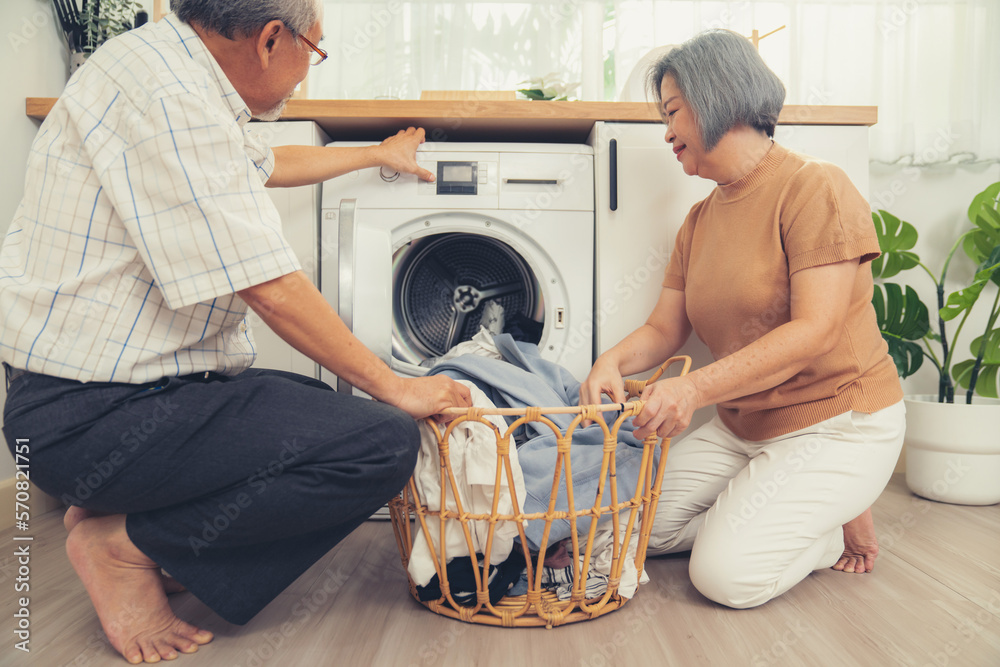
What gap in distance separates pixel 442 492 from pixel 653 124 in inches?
39.4

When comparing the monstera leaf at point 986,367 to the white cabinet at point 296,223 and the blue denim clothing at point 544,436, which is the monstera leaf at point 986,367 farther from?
the white cabinet at point 296,223

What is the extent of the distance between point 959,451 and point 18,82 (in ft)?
7.84

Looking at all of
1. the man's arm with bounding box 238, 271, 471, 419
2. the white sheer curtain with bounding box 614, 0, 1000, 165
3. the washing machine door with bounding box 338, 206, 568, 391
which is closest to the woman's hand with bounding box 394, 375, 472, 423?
the man's arm with bounding box 238, 271, 471, 419

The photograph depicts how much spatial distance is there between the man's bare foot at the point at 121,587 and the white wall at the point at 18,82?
774mm

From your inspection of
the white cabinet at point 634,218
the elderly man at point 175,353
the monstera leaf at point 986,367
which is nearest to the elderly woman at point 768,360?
the white cabinet at point 634,218

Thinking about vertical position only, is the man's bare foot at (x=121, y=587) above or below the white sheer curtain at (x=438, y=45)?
below

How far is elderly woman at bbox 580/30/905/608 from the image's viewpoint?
0.97 meters

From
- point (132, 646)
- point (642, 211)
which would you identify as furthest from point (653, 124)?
point (132, 646)

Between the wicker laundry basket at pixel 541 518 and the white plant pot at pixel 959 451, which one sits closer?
the wicker laundry basket at pixel 541 518

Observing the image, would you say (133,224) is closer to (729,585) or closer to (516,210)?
(516,210)

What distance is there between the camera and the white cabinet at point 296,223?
1.41m

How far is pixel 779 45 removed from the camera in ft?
6.49

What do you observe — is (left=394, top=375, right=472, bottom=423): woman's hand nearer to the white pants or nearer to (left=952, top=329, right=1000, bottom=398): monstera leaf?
the white pants

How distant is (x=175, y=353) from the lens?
Result: 0.82 m
